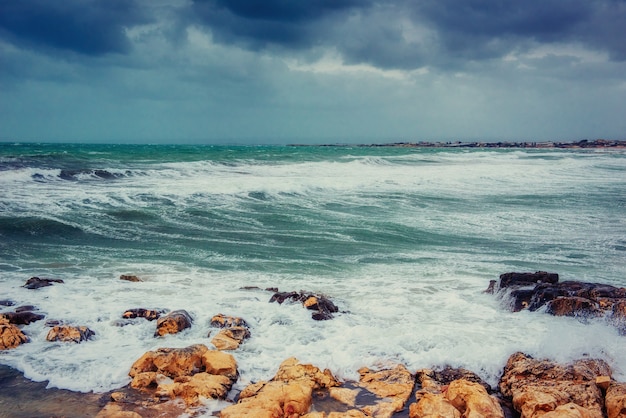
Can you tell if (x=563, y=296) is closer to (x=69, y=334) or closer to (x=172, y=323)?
(x=172, y=323)

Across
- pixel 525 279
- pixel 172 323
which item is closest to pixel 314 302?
pixel 172 323

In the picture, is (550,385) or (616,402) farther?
(550,385)

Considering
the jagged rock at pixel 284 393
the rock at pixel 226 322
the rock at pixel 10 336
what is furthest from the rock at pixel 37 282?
the jagged rock at pixel 284 393

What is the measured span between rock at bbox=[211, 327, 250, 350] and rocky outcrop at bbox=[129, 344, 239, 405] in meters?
0.39

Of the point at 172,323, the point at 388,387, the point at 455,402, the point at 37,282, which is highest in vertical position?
the point at 37,282

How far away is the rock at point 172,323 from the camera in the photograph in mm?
7605

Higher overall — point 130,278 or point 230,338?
point 130,278

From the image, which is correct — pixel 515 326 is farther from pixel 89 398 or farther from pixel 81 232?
pixel 81 232

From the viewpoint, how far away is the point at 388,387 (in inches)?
242

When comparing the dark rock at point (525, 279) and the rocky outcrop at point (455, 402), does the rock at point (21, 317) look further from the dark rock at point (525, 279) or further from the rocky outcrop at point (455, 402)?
the dark rock at point (525, 279)

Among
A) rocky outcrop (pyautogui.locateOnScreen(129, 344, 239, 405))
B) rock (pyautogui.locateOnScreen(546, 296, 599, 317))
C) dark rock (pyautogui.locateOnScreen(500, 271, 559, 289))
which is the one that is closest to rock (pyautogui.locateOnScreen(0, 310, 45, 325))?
rocky outcrop (pyautogui.locateOnScreen(129, 344, 239, 405))

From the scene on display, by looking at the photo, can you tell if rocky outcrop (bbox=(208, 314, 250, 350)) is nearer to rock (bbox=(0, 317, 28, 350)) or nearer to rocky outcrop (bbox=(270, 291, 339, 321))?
rocky outcrop (bbox=(270, 291, 339, 321))

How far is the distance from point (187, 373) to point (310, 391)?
5.65 feet

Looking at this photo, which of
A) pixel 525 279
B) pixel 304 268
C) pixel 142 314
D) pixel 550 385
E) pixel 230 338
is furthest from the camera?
pixel 304 268
